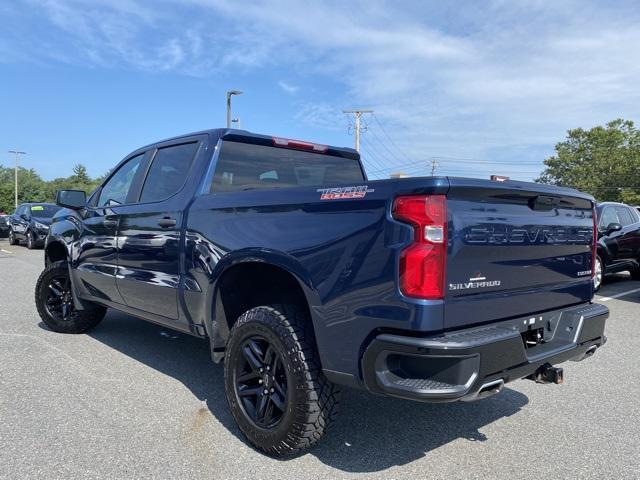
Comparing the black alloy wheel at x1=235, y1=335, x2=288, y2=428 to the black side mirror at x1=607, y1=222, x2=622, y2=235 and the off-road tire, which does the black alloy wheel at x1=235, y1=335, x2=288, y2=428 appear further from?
the off-road tire

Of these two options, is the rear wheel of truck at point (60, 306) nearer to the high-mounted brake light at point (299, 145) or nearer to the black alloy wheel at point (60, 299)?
the black alloy wheel at point (60, 299)

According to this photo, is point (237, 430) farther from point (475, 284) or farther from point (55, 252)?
point (55, 252)

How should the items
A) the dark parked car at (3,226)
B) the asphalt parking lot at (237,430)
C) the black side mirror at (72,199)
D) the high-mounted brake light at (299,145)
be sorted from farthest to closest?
the dark parked car at (3,226)
the black side mirror at (72,199)
the high-mounted brake light at (299,145)
the asphalt parking lot at (237,430)

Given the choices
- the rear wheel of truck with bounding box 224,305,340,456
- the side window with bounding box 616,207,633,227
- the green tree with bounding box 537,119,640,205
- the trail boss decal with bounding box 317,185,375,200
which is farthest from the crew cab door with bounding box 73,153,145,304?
the green tree with bounding box 537,119,640,205

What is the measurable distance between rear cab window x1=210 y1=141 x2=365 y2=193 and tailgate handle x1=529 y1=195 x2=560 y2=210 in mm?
1384

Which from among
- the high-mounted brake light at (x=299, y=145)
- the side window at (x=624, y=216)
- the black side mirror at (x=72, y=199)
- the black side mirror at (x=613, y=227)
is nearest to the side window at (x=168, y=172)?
the high-mounted brake light at (x=299, y=145)

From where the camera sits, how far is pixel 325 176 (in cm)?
442

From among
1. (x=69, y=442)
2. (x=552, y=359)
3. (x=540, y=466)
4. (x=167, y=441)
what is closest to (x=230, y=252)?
(x=167, y=441)

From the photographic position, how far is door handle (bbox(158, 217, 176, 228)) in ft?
12.0

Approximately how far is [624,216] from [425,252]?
9465mm

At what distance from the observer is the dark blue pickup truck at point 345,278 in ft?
7.57

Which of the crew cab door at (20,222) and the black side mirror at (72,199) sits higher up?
the black side mirror at (72,199)

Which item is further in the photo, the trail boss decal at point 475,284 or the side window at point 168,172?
the side window at point 168,172

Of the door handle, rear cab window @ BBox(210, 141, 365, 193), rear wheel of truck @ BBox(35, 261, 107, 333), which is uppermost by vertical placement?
rear cab window @ BBox(210, 141, 365, 193)
